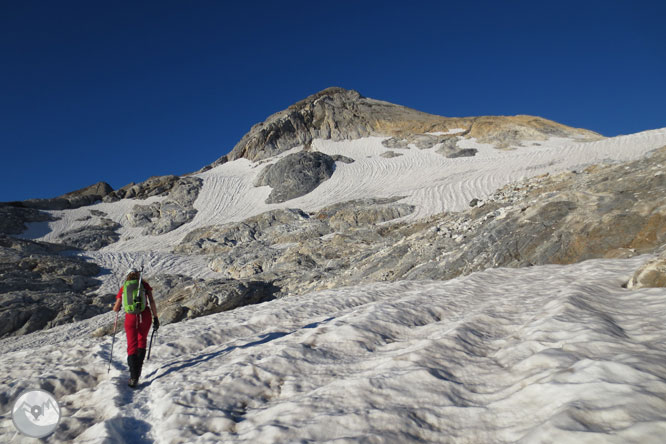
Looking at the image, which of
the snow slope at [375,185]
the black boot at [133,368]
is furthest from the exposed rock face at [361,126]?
the black boot at [133,368]

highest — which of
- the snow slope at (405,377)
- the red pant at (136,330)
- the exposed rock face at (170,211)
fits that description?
the exposed rock face at (170,211)

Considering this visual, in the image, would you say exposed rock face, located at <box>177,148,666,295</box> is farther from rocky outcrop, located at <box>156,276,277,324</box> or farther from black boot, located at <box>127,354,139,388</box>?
black boot, located at <box>127,354,139,388</box>

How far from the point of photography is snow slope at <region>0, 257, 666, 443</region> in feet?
8.53

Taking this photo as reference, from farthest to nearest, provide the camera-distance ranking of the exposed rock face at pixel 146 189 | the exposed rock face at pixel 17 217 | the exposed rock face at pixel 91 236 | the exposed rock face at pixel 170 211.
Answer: the exposed rock face at pixel 146 189
the exposed rock face at pixel 170 211
the exposed rock face at pixel 17 217
the exposed rock face at pixel 91 236

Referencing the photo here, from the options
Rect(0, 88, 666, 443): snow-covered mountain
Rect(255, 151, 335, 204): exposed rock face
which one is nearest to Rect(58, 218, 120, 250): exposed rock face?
Rect(0, 88, 666, 443): snow-covered mountain

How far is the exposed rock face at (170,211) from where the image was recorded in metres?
42.8

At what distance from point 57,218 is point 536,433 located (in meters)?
55.1

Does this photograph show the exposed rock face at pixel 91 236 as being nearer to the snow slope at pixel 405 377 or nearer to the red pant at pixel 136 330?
the snow slope at pixel 405 377

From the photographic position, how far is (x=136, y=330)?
5.27 m

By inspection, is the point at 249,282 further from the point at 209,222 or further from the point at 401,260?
the point at 209,222

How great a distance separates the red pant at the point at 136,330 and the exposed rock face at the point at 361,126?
56.9 m

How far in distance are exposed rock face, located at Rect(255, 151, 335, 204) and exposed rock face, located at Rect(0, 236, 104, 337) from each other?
24.1 m

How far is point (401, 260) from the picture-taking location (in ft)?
42.8

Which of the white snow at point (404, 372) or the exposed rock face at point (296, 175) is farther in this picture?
the exposed rock face at point (296, 175)
